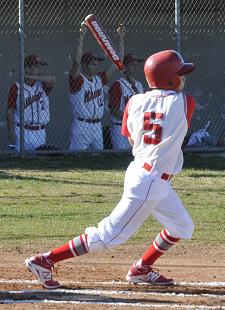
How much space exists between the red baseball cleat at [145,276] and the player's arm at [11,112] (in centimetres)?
732

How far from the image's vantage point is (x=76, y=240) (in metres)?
6.40

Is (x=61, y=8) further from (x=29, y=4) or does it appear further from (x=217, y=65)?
(x=217, y=65)

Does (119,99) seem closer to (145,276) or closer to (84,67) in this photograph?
(84,67)

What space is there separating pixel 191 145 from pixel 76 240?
841cm

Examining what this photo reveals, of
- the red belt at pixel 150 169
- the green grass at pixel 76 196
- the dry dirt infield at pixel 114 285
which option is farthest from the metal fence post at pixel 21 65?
the red belt at pixel 150 169

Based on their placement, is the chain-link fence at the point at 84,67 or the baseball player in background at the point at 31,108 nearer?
the baseball player in background at the point at 31,108

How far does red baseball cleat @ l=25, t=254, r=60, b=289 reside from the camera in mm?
6422

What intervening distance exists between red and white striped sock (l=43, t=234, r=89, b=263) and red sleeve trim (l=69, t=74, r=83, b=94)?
7.64 meters

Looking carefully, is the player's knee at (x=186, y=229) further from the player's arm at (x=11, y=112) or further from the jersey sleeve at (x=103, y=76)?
the jersey sleeve at (x=103, y=76)

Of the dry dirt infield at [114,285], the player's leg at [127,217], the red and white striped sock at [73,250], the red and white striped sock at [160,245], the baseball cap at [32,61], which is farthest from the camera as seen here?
the baseball cap at [32,61]

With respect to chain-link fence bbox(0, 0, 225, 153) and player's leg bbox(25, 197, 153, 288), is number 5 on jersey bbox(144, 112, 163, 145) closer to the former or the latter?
player's leg bbox(25, 197, 153, 288)

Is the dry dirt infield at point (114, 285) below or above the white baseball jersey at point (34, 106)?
below

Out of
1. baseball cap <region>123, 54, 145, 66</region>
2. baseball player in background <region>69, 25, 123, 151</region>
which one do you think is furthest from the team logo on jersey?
baseball cap <region>123, 54, 145, 66</region>

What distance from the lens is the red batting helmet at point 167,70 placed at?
6.32 m
